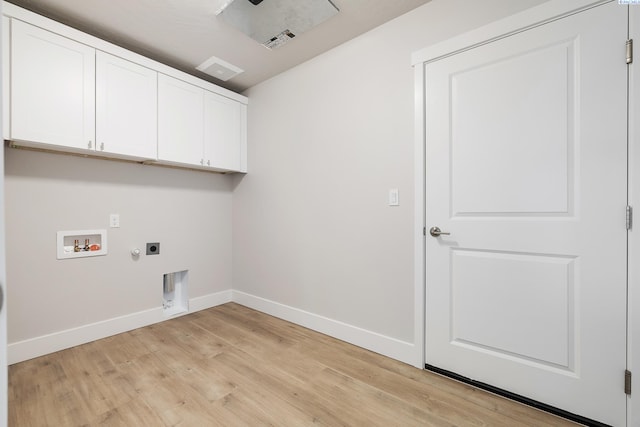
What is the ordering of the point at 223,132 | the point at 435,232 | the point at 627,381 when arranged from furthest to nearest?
the point at 223,132, the point at 435,232, the point at 627,381

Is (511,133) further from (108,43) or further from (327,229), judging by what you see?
(108,43)

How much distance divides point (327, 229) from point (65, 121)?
84.3 inches

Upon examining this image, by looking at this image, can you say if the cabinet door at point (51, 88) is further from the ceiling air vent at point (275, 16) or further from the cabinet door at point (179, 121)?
the ceiling air vent at point (275, 16)

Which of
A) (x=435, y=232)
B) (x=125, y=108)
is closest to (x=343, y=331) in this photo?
(x=435, y=232)

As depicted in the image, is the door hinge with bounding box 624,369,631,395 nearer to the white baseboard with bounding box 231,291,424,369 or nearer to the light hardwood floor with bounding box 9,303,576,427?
the light hardwood floor with bounding box 9,303,576,427

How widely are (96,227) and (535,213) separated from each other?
10.7ft

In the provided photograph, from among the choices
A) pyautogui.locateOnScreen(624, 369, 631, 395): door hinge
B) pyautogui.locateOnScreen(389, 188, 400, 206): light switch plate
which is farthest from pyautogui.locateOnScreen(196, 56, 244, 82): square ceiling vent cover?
pyautogui.locateOnScreen(624, 369, 631, 395): door hinge

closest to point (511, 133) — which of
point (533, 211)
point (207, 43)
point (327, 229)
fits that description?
point (533, 211)

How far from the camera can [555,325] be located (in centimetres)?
170

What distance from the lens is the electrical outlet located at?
2.93 m

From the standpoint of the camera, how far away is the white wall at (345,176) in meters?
2.23

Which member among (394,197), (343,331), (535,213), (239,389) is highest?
(394,197)

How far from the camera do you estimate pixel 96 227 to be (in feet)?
8.52

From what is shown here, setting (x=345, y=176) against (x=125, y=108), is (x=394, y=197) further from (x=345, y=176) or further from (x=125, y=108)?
(x=125, y=108)
